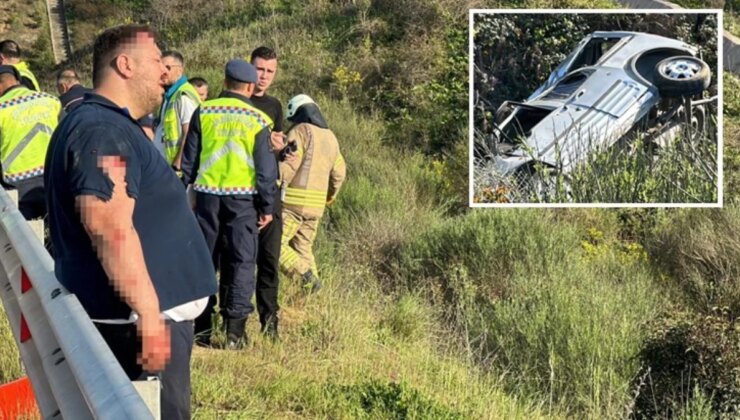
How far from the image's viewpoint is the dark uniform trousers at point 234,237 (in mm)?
5195

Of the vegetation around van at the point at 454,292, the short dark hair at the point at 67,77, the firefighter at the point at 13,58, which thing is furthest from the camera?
the short dark hair at the point at 67,77

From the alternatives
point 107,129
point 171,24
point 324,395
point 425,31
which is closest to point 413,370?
point 324,395

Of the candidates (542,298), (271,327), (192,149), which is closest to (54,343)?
(192,149)

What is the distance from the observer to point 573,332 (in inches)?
238

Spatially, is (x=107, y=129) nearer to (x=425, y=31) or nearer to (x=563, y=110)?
(x=563, y=110)

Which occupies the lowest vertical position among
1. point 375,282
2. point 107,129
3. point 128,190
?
point 375,282

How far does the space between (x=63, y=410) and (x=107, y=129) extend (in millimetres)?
835

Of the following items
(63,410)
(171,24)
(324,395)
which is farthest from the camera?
(171,24)

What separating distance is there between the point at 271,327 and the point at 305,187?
1.48 meters

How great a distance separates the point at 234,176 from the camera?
5148mm

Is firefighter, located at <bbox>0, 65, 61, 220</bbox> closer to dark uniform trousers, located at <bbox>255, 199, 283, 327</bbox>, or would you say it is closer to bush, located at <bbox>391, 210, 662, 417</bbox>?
dark uniform trousers, located at <bbox>255, 199, 283, 327</bbox>

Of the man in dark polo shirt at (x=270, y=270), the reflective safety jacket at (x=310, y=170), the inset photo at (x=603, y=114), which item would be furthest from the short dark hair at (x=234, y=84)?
the inset photo at (x=603, y=114)

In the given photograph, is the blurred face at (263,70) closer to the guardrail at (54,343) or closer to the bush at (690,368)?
the guardrail at (54,343)

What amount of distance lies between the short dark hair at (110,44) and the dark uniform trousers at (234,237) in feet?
7.93
